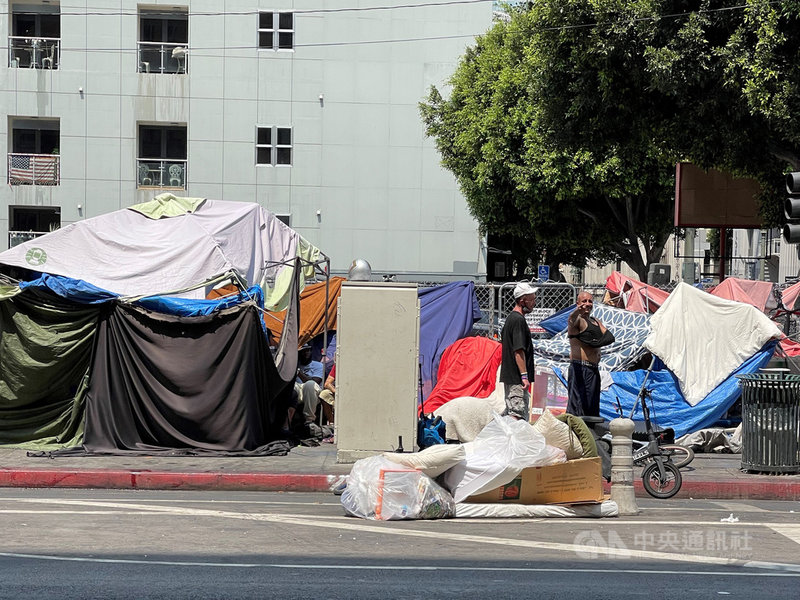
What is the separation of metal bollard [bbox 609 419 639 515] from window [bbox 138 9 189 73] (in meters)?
29.3

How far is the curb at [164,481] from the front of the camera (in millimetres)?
11227

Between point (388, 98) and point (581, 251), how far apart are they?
12337 millimetres

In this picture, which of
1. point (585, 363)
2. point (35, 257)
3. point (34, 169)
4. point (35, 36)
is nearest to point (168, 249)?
point (35, 257)

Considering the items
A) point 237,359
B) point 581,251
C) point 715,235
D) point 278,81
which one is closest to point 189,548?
point 237,359

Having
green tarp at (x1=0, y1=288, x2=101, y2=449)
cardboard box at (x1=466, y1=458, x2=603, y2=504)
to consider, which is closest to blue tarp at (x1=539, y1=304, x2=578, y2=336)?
green tarp at (x1=0, y1=288, x2=101, y2=449)

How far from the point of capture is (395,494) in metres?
9.16

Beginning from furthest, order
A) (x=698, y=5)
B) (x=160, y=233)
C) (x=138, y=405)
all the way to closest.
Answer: (x=698, y=5) < (x=160, y=233) < (x=138, y=405)

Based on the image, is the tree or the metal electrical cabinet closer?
the metal electrical cabinet

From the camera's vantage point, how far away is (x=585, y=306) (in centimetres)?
1177

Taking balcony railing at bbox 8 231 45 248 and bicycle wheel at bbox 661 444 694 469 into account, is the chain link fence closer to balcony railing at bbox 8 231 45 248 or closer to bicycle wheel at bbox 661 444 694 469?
bicycle wheel at bbox 661 444 694 469

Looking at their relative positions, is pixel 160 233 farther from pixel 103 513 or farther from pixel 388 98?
pixel 388 98

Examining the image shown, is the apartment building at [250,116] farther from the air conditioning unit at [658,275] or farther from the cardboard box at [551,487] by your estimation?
the cardboard box at [551,487]

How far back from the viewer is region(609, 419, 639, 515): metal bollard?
9648 mm

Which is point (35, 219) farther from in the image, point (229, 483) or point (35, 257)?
point (229, 483)
